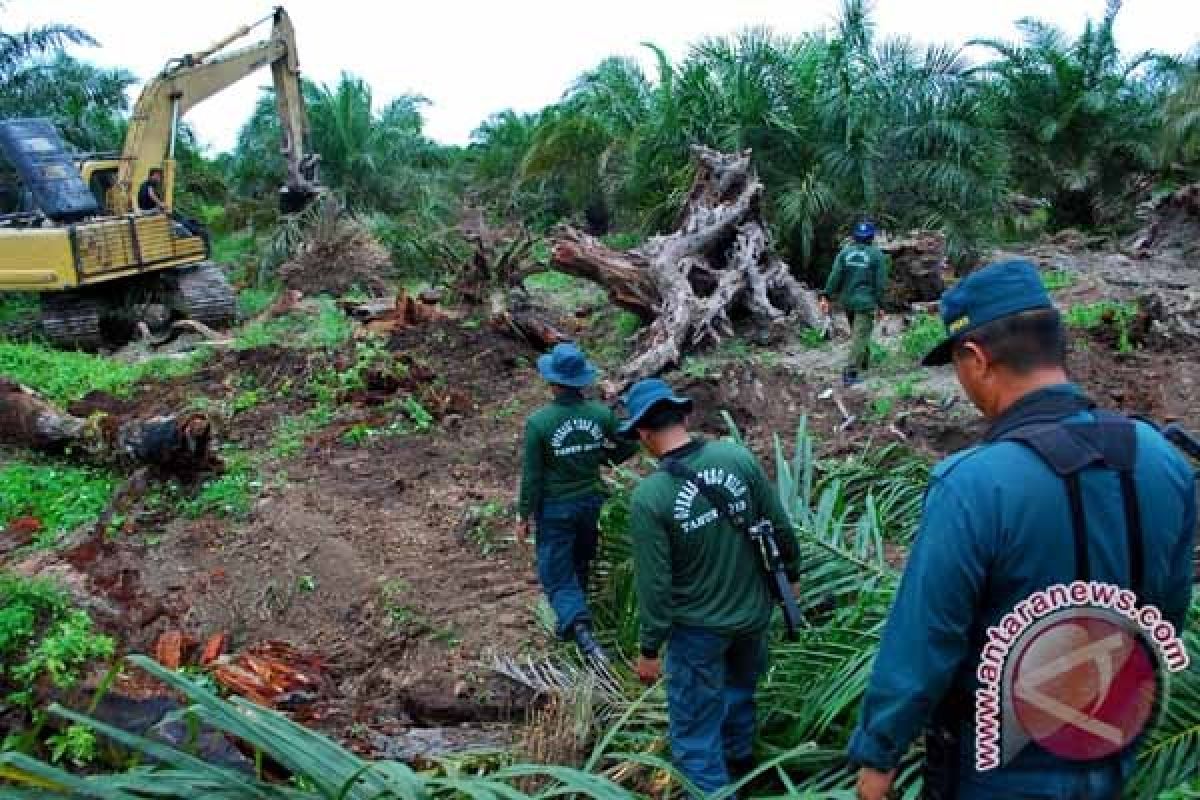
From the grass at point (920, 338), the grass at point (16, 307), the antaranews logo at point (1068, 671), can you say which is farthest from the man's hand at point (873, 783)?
the grass at point (16, 307)

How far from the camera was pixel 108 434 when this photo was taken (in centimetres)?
840

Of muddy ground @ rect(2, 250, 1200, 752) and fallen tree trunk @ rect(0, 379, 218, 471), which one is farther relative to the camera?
fallen tree trunk @ rect(0, 379, 218, 471)

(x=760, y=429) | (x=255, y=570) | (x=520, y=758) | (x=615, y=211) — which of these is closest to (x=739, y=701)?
(x=520, y=758)

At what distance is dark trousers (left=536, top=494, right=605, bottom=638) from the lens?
5051 millimetres

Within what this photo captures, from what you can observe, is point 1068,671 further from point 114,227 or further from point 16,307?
point 16,307

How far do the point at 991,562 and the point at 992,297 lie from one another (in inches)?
21.5

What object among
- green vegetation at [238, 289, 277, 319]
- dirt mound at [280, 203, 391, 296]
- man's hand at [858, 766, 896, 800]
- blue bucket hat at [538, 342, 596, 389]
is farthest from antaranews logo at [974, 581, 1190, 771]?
dirt mound at [280, 203, 391, 296]

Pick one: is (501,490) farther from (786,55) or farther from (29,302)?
(29,302)

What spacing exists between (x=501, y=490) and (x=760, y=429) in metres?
2.14

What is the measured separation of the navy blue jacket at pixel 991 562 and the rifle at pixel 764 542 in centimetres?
134

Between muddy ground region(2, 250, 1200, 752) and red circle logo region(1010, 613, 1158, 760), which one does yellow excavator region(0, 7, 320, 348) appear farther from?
red circle logo region(1010, 613, 1158, 760)

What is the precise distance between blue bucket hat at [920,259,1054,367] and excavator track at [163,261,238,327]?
46.2 feet

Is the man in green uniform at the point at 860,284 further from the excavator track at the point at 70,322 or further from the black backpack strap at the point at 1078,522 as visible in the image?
the excavator track at the point at 70,322

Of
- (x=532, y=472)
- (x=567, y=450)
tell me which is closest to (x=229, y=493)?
(x=532, y=472)
